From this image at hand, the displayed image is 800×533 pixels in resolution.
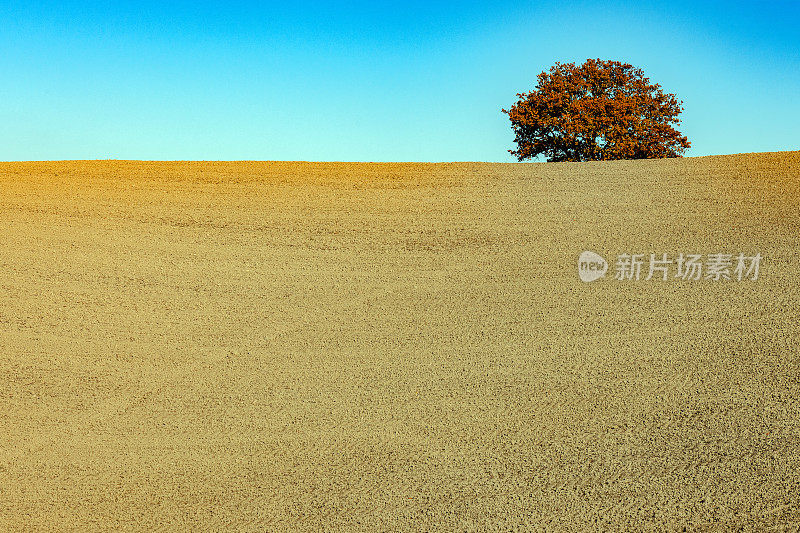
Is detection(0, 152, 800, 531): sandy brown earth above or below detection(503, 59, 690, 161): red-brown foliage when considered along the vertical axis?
below

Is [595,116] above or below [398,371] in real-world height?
above

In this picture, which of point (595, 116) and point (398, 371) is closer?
point (398, 371)

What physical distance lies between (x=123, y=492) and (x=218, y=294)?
11.8ft

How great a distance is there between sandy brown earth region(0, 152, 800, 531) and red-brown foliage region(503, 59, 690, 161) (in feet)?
29.4

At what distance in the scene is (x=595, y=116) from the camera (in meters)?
19.2

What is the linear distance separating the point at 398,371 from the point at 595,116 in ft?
52.8

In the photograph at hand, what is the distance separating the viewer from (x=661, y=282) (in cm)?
707

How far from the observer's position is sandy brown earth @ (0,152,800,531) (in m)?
3.70

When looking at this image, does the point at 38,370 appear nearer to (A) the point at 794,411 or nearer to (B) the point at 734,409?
(B) the point at 734,409

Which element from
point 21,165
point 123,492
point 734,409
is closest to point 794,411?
point 734,409

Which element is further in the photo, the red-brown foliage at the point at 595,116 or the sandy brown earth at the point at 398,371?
the red-brown foliage at the point at 595,116

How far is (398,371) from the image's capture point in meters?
5.30

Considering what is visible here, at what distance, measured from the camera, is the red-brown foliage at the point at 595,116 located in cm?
1925

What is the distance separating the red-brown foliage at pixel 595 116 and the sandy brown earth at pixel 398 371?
8.97 metres
